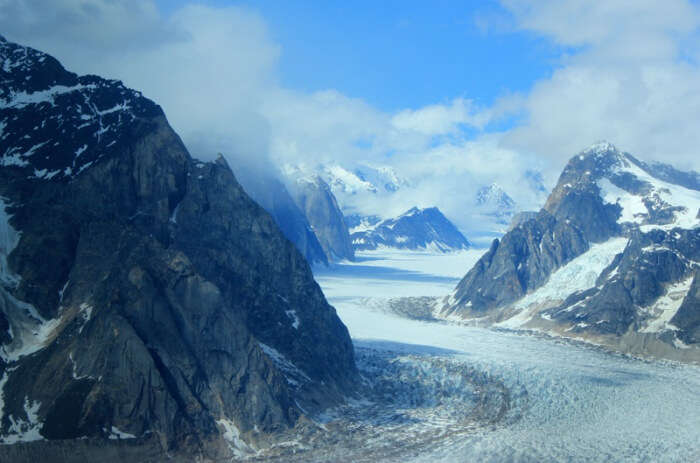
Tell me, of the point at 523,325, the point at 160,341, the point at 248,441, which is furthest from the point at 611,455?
the point at 523,325

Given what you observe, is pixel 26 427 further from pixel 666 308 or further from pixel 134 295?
pixel 666 308

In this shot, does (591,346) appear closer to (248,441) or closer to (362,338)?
(362,338)

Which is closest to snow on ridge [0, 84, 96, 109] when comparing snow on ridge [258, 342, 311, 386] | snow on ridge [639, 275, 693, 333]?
snow on ridge [258, 342, 311, 386]

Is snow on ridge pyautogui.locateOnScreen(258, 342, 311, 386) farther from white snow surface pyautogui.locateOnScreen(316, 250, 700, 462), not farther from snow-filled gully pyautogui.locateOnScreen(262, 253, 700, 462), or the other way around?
white snow surface pyautogui.locateOnScreen(316, 250, 700, 462)

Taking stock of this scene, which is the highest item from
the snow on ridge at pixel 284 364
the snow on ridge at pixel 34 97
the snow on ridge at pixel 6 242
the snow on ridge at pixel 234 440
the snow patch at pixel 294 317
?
the snow on ridge at pixel 34 97

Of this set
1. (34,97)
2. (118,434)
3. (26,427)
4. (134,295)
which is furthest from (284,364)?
(34,97)

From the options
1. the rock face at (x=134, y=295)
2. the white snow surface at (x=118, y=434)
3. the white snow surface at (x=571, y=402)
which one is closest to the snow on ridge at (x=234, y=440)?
the rock face at (x=134, y=295)

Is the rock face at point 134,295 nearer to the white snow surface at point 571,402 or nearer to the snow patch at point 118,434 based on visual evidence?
the snow patch at point 118,434
